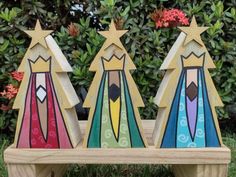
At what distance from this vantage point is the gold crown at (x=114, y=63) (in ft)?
4.23

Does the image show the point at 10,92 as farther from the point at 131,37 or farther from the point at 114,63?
the point at 114,63

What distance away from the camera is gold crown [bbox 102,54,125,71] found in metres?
1.29

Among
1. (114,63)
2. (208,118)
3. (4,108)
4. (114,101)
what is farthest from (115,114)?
(4,108)

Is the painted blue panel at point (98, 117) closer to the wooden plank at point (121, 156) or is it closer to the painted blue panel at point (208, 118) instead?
the wooden plank at point (121, 156)

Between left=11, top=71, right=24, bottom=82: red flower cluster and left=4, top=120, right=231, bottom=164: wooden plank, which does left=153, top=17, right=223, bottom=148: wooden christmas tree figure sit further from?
left=11, top=71, right=24, bottom=82: red flower cluster

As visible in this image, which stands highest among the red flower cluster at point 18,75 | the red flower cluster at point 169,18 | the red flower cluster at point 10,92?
the red flower cluster at point 169,18

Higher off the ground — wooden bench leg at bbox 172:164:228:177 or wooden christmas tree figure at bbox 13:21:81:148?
wooden christmas tree figure at bbox 13:21:81:148

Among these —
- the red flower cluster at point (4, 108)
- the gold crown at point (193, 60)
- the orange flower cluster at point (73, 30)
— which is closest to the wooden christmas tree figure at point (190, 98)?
the gold crown at point (193, 60)

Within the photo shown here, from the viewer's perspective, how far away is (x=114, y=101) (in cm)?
130

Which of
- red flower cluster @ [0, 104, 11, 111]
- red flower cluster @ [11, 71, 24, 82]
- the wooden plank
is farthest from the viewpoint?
red flower cluster @ [0, 104, 11, 111]

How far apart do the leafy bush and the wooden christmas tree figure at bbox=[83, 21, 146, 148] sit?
740 millimetres

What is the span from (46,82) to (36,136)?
17 cm

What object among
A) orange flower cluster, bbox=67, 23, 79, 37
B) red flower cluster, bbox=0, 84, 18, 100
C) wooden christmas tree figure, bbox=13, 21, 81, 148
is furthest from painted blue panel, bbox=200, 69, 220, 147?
red flower cluster, bbox=0, 84, 18, 100

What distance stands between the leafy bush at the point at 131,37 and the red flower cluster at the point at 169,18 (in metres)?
0.04
